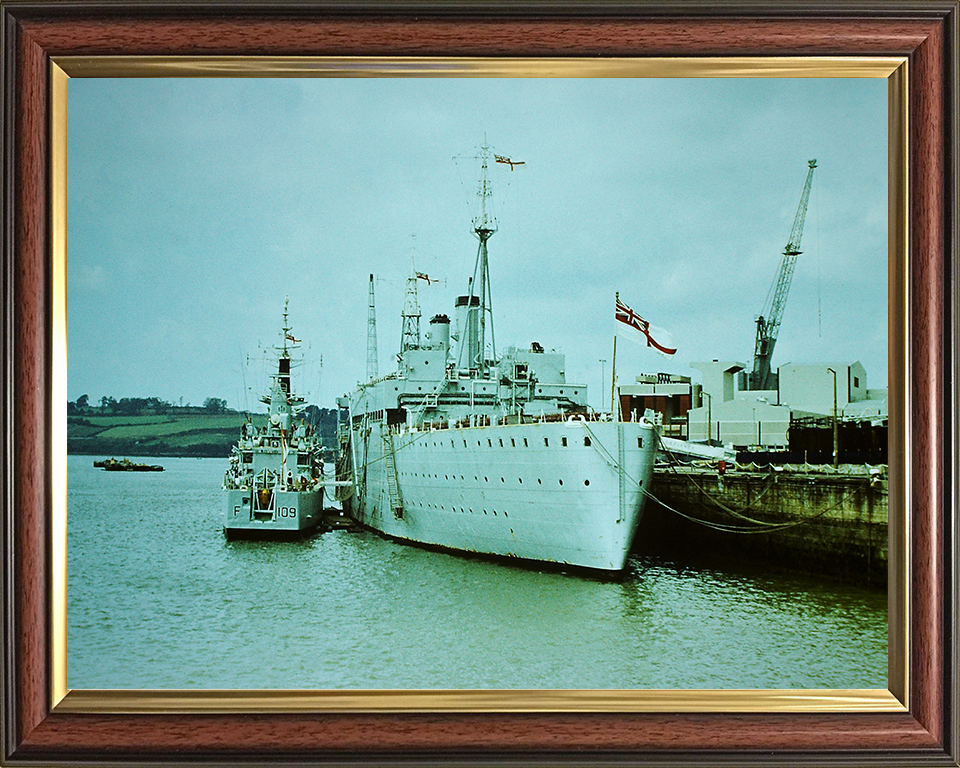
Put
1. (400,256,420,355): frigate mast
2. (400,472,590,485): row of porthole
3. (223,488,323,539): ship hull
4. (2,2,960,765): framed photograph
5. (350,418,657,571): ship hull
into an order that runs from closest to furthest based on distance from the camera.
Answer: (2,2,960,765): framed photograph < (400,256,420,355): frigate mast < (223,488,323,539): ship hull < (350,418,657,571): ship hull < (400,472,590,485): row of porthole

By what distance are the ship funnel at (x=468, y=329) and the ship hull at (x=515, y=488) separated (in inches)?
20.2

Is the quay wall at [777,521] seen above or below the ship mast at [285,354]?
below

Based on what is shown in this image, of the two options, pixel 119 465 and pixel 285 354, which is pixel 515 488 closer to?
pixel 285 354

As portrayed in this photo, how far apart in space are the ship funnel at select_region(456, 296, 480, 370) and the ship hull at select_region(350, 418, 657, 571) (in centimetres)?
51

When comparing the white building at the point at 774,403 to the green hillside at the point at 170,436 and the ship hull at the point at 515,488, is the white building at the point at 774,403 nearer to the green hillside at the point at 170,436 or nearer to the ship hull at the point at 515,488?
the ship hull at the point at 515,488

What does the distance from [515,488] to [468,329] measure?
1.22 meters

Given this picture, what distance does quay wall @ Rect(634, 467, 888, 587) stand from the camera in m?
2.49

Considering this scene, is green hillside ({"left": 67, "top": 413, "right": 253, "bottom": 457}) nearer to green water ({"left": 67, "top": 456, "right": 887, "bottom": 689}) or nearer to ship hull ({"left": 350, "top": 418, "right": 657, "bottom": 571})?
green water ({"left": 67, "top": 456, "right": 887, "bottom": 689})

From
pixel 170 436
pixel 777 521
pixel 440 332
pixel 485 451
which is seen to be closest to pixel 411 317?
pixel 440 332

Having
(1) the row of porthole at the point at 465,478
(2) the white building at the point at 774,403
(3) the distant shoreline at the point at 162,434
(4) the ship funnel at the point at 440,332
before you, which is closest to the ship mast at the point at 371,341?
(4) the ship funnel at the point at 440,332

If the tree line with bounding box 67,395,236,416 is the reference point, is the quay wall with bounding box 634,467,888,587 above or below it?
below

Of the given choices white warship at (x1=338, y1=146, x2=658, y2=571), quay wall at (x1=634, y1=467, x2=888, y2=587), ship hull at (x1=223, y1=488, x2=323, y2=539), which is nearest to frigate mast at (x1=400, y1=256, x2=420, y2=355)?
white warship at (x1=338, y1=146, x2=658, y2=571)

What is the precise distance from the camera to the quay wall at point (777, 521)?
2486 millimetres

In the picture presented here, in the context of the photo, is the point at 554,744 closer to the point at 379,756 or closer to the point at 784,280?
the point at 379,756
